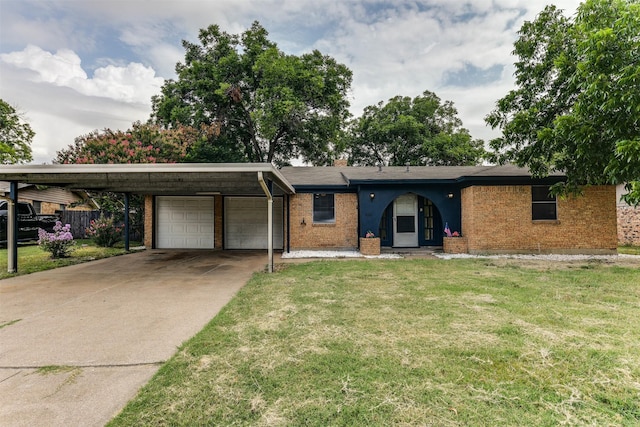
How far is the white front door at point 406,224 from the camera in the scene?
1176 cm

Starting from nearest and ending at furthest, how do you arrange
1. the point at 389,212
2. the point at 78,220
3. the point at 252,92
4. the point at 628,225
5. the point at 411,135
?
the point at 389,212, the point at 628,225, the point at 78,220, the point at 252,92, the point at 411,135

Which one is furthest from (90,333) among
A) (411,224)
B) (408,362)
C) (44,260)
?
(411,224)

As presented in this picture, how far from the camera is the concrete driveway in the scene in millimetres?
2336

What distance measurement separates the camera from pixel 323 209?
38.4 ft

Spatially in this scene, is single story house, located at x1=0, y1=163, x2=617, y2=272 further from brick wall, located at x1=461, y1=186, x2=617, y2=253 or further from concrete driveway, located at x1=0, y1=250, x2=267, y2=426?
concrete driveway, located at x1=0, y1=250, x2=267, y2=426

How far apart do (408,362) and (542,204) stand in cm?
1013

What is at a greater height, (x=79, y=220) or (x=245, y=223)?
(x=79, y=220)

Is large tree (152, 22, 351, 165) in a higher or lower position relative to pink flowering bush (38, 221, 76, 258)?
higher

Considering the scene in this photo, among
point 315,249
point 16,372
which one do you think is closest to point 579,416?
point 16,372

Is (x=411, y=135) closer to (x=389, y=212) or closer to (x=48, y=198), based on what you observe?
(x=389, y=212)

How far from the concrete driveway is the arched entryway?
6.28 meters

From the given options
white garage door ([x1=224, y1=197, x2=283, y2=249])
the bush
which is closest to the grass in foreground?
white garage door ([x1=224, y1=197, x2=283, y2=249])

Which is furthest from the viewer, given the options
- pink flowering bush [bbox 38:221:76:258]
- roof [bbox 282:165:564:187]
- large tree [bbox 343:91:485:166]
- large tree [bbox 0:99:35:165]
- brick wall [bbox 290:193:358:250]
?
large tree [bbox 343:91:485:166]

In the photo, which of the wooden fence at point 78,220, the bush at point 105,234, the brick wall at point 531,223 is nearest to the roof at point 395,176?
the brick wall at point 531,223
